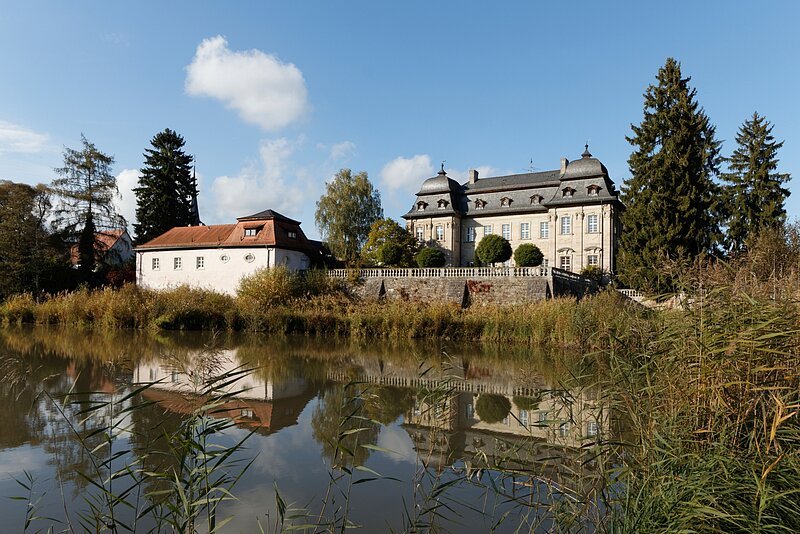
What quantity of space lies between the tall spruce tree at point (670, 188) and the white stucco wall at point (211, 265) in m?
19.2

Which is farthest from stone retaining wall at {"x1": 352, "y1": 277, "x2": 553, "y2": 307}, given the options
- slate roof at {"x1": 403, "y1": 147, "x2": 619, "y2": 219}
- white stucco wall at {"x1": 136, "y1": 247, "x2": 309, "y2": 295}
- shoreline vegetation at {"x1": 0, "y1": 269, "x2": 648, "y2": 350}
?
slate roof at {"x1": 403, "y1": 147, "x2": 619, "y2": 219}

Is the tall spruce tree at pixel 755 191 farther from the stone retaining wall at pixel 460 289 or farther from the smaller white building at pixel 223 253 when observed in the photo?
the smaller white building at pixel 223 253

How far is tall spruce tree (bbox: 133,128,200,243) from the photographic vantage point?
38.8 m

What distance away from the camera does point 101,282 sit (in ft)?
108

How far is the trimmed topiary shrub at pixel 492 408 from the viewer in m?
7.41

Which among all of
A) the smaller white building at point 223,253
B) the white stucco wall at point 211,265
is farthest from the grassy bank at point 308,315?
the smaller white building at point 223,253

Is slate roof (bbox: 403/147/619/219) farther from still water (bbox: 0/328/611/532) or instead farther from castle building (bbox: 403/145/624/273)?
still water (bbox: 0/328/611/532)

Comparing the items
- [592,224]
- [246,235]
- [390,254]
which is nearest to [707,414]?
[390,254]

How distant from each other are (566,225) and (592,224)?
72.0 inches

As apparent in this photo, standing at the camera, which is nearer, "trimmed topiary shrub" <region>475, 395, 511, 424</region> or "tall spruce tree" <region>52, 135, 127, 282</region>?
"trimmed topiary shrub" <region>475, 395, 511, 424</region>

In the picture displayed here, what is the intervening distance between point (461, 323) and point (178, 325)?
1258cm

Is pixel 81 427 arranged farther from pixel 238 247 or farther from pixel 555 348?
pixel 238 247

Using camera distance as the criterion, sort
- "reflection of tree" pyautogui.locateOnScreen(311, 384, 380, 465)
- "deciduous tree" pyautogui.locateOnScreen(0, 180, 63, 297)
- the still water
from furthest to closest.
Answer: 1. "deciduous tree" pyautogui.locateOnScreen(0, 180, 63, 297)
2. "reflection of tree" pyautogui.locateOnScreen(311, 384, 380, 465)
3. the still water

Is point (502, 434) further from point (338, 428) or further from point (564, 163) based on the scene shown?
point (564, 163)
